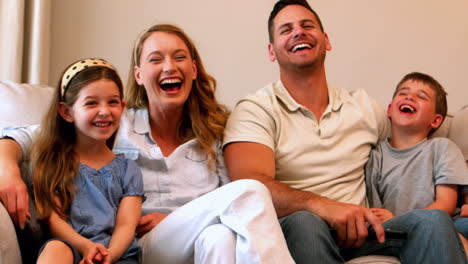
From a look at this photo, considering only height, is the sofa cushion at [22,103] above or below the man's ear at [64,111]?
below

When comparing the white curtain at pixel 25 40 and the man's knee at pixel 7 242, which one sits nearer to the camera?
the man's knee at pixel 7 242

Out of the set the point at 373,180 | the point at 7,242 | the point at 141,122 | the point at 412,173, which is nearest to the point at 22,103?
the point at 141,122

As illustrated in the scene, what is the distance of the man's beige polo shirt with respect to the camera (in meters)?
1.81

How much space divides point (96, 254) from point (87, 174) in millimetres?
258

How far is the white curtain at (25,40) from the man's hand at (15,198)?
2.94 feet

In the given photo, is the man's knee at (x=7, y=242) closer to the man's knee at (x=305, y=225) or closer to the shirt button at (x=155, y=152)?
the shirt button at (x=155, y=152)

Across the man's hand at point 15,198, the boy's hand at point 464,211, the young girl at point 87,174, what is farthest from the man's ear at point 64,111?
the boy's hand at point 464,211

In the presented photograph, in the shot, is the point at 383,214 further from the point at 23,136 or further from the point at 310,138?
the point at 23,136

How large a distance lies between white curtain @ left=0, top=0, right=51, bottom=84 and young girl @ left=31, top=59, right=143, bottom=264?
687mm

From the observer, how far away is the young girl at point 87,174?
4.57 ft

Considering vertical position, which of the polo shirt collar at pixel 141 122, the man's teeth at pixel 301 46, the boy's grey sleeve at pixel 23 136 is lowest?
the boy's grey sleeve at pixel 23 136

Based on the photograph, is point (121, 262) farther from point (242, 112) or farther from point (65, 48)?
point (65, 48)

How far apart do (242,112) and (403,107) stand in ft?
1.80

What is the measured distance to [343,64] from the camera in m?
2.51
